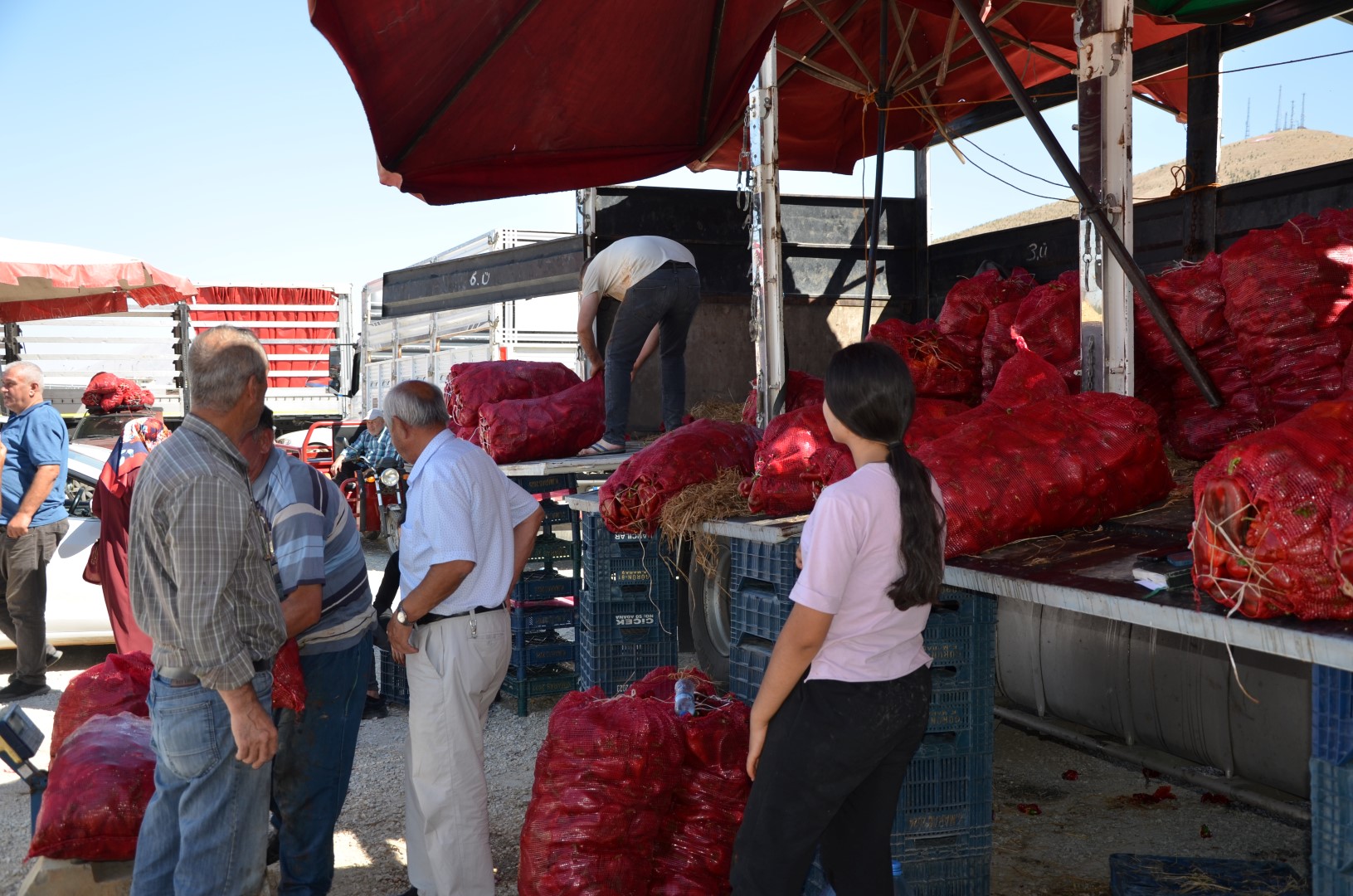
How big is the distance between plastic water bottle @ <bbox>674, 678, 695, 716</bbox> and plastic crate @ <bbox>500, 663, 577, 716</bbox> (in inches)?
94.3

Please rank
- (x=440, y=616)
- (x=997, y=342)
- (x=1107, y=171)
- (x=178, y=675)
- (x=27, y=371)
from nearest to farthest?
1. (x=178, y=675)
2. (x=440, y=616)
3. (x=1107, y=171)
4. (x=997, y=342)
5. (x=27, y=371)

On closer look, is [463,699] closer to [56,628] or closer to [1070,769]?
[1070,769]

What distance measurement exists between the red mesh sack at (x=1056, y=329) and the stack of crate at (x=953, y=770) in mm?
1647

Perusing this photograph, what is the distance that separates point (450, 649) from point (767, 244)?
9.91ft

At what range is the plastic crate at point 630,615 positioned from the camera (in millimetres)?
5109

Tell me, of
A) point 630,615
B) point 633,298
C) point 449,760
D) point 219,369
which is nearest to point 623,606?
point 630,615

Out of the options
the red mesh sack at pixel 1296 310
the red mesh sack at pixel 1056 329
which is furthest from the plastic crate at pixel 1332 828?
the red mesh sack at pixel 1056 329

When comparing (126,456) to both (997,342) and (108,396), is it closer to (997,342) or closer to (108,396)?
(108,396)

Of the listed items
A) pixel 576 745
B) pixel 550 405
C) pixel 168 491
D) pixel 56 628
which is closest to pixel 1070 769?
pixel 576 745

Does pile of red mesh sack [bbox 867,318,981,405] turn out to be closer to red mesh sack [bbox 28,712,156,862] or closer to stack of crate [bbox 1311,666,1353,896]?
stack of crate [bbox 1311,666,1353,896]

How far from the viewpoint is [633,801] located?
3.27 metres

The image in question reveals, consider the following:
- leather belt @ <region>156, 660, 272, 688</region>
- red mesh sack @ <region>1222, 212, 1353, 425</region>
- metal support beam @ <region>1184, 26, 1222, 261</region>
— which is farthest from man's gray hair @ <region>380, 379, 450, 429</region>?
metal support beam @ <region>1184, 26, 1222, 261</region>

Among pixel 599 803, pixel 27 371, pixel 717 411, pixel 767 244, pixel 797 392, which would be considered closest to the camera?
pixel 599 803

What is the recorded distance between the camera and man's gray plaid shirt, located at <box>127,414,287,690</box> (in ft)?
8.64
